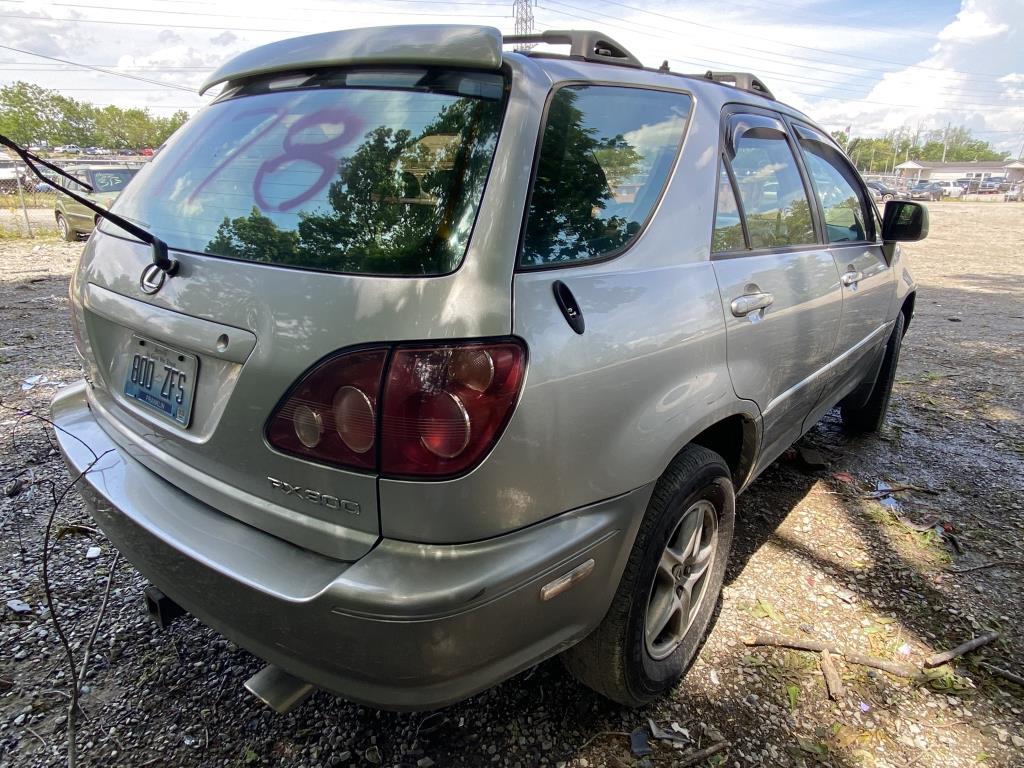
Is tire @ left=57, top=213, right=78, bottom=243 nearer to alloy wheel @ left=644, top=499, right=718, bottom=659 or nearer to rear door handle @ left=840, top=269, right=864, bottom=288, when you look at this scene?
rear door handle @ left=840, top=269, right=864, bottom=288

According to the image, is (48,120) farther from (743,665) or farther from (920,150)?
(920,150)

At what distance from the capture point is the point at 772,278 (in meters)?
2.15

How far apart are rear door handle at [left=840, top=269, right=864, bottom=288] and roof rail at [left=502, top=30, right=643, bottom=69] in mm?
1431

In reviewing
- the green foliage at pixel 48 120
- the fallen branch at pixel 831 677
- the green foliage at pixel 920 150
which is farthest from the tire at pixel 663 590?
the green foliage at pixel 920 150

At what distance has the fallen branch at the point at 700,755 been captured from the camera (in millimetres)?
1771

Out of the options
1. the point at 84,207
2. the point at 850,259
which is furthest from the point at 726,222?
the point at 84,207

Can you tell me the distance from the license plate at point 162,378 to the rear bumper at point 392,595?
0.21 m

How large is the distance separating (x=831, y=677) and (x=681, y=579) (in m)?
0.63

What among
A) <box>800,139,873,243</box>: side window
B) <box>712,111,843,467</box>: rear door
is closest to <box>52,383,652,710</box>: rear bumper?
<box>712,111,843,467</box>: rear door

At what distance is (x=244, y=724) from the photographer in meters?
1.86

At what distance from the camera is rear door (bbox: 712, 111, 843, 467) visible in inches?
77.7

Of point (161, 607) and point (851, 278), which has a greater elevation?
point (851, 278)

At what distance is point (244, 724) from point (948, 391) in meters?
5.24

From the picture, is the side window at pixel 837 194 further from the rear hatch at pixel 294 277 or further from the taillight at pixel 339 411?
the taillight at pixel 339 411
